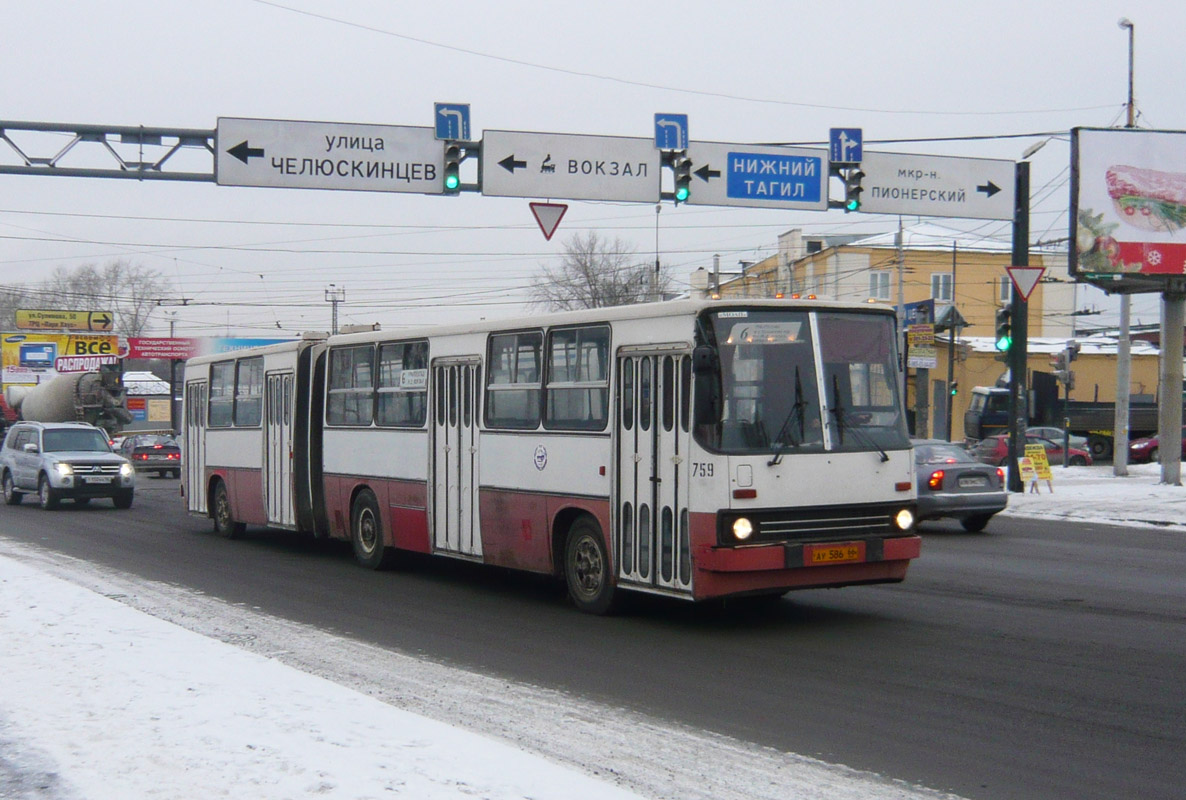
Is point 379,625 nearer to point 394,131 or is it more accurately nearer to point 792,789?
point 792,789

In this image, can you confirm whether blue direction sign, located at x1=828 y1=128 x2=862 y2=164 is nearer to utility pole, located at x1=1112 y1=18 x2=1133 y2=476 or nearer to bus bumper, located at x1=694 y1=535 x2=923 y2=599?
utility pole, located at x1=1112 y1=18 x2=1133 y2=476

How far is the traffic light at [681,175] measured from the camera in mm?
22422

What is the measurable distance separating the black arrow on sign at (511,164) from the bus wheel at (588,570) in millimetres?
11416

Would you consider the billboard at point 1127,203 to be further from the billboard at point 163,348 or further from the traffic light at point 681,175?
the billboard at point 163,348

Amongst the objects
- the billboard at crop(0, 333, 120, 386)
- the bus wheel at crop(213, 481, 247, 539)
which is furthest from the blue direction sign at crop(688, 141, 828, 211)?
the billboard at crop(0, 333, 120, 386)

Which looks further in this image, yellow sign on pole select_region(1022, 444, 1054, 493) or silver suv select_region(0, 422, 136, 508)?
silver suv select_region(0, 422, 136, 508)

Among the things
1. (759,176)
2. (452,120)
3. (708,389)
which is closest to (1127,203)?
(759,176)

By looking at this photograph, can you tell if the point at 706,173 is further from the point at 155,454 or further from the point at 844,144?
the point at 155,454

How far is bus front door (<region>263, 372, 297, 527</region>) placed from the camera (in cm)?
1753

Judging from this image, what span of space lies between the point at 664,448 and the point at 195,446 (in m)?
13.0

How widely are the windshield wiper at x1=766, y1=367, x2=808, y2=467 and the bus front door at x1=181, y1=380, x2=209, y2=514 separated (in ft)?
43.0

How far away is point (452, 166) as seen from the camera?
2183 centimetres

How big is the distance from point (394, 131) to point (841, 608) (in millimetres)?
12911

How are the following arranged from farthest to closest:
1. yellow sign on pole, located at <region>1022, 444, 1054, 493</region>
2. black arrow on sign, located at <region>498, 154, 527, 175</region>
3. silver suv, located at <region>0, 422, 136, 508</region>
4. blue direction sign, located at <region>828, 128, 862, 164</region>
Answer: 1. silver suv, located at <region>0, 422, 136, 508</region>
2. yellow sign on pole, located at <region>1022, 444, 1054, 493</region>
3. blue direction sign, located at <region>828, 128, 862, 164</region>
4. black arrow on sign, located at <region>498, 154, 527, 175</region>
